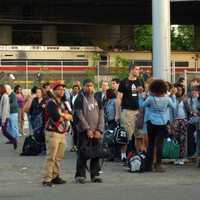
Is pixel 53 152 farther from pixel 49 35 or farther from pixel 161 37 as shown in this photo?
pixel 49 35

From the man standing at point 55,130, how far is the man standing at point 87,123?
0.23 m

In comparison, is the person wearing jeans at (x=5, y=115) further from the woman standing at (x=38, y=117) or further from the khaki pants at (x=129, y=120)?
the khaki pants at (x=129, y=120)

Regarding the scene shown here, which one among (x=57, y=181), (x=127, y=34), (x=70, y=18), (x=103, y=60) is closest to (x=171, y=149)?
(x=57, y=181)

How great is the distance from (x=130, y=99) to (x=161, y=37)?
3.59 metres

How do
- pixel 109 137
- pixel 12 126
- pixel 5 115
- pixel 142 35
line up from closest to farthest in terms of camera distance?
1. pixel 109 137
2. pixel 5 115
3. pixel 12 126
4. pixel 142 35

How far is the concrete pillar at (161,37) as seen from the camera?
1817cm

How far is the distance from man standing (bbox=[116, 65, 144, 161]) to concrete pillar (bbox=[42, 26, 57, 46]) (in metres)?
64.6

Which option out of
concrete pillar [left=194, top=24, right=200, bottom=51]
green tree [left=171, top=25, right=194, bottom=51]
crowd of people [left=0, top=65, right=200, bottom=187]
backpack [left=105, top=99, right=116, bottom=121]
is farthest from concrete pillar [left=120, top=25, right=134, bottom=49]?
crowd of people [left=0, top=65, right=200, bottom=187]

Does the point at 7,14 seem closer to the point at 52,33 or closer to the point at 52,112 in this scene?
the point at 52,33

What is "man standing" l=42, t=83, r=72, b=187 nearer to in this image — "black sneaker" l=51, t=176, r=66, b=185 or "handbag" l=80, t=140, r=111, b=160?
"black sneaker" l=51, t=176, r=66, b=185

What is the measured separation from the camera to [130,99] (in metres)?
15.2

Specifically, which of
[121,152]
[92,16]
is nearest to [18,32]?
[92,16]

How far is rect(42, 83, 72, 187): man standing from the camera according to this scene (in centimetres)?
1226

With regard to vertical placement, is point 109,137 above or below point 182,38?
below
